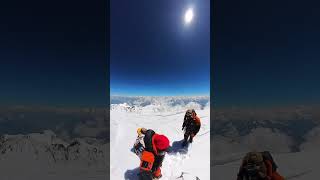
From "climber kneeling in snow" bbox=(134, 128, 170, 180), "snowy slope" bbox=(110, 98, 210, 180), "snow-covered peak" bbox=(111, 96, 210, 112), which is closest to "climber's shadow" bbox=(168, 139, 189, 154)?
"snowy slope" bbox=(110, 98, 210, 180)

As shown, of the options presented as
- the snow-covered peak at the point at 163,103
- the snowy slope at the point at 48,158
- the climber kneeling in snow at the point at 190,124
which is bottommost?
the snowy slope at the point at 48,158

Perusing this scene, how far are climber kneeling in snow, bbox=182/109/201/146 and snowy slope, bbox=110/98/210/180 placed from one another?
0.06 m

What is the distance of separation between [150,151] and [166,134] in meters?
0.36

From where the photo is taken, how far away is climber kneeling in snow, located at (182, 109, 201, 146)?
4273 mm

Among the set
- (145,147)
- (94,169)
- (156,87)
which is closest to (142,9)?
(156,87)

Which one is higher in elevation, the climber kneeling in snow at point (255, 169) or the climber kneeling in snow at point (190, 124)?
the climber kneeling in snow at point (190, 124)

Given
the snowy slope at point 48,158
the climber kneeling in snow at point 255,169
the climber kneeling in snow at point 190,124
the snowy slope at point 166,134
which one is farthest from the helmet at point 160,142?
the climber kneeling in snow at point 255,169

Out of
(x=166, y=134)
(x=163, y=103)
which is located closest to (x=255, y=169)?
(x=166, y=134)

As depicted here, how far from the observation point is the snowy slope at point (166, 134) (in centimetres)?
413

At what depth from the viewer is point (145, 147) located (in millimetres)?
4098

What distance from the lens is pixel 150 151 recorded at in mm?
4086

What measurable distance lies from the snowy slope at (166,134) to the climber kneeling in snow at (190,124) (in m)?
0.06

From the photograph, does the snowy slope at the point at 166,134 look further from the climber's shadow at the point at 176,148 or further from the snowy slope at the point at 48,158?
the snowy slope at the point at 48,158

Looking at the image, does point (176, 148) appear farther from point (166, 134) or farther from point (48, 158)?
point (48, 158)
